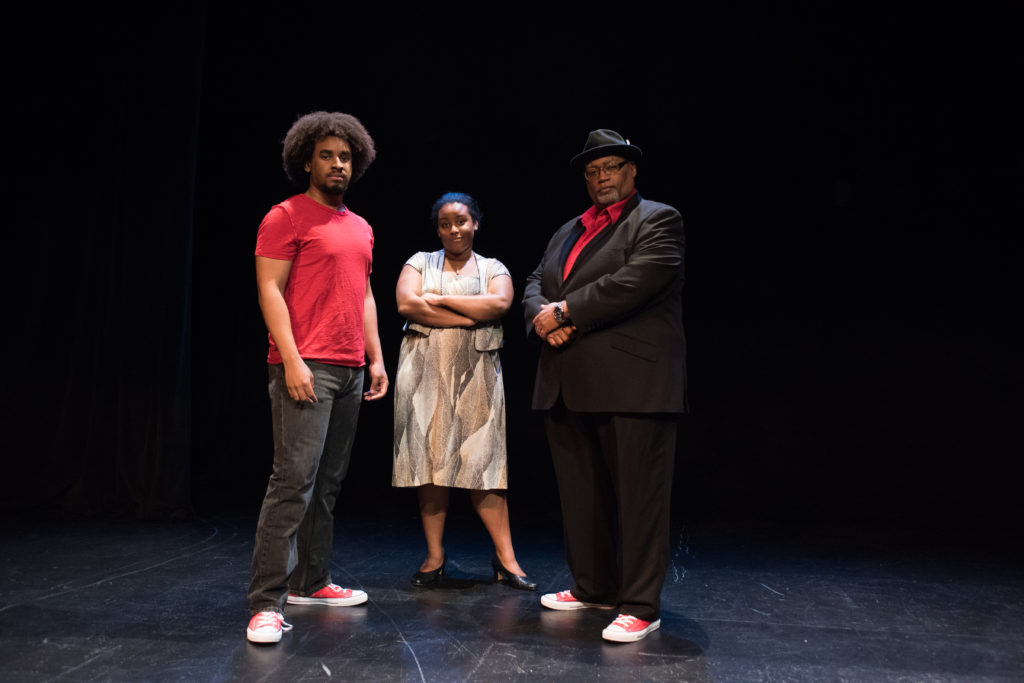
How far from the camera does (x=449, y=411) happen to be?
9.73ft

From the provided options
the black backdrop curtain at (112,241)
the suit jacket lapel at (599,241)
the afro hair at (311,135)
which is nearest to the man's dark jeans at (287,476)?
the afro hair at (311,135)

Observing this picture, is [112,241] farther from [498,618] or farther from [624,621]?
[624,621]

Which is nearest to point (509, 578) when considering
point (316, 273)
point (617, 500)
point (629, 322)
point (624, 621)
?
point (617, 500)

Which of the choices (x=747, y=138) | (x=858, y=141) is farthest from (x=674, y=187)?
(x=858, y=141)

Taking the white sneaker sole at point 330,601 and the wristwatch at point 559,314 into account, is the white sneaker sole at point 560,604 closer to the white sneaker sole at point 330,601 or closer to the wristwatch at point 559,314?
the white sneaker sole at point 330,601

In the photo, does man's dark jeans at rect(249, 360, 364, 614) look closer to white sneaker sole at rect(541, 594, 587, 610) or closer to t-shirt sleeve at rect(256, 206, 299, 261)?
t-shirt sleeve at rect(256, 206, 299, 261)

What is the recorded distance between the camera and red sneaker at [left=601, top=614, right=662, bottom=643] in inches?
88.6

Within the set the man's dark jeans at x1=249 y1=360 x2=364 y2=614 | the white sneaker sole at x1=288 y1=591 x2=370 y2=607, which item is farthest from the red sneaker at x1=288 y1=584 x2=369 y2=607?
the man's dark jeans at x1=249 y1=360 x2=364 y2=614

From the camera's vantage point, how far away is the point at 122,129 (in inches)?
174

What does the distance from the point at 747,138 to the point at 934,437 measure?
1.96 meters

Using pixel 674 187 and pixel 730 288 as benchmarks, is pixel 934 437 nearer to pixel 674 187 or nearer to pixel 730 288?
pixel 730 288

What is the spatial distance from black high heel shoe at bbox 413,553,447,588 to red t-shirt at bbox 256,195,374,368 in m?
0.95

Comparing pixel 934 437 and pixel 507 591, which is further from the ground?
pixel 934 437

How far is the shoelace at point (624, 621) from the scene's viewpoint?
2.28 metres
